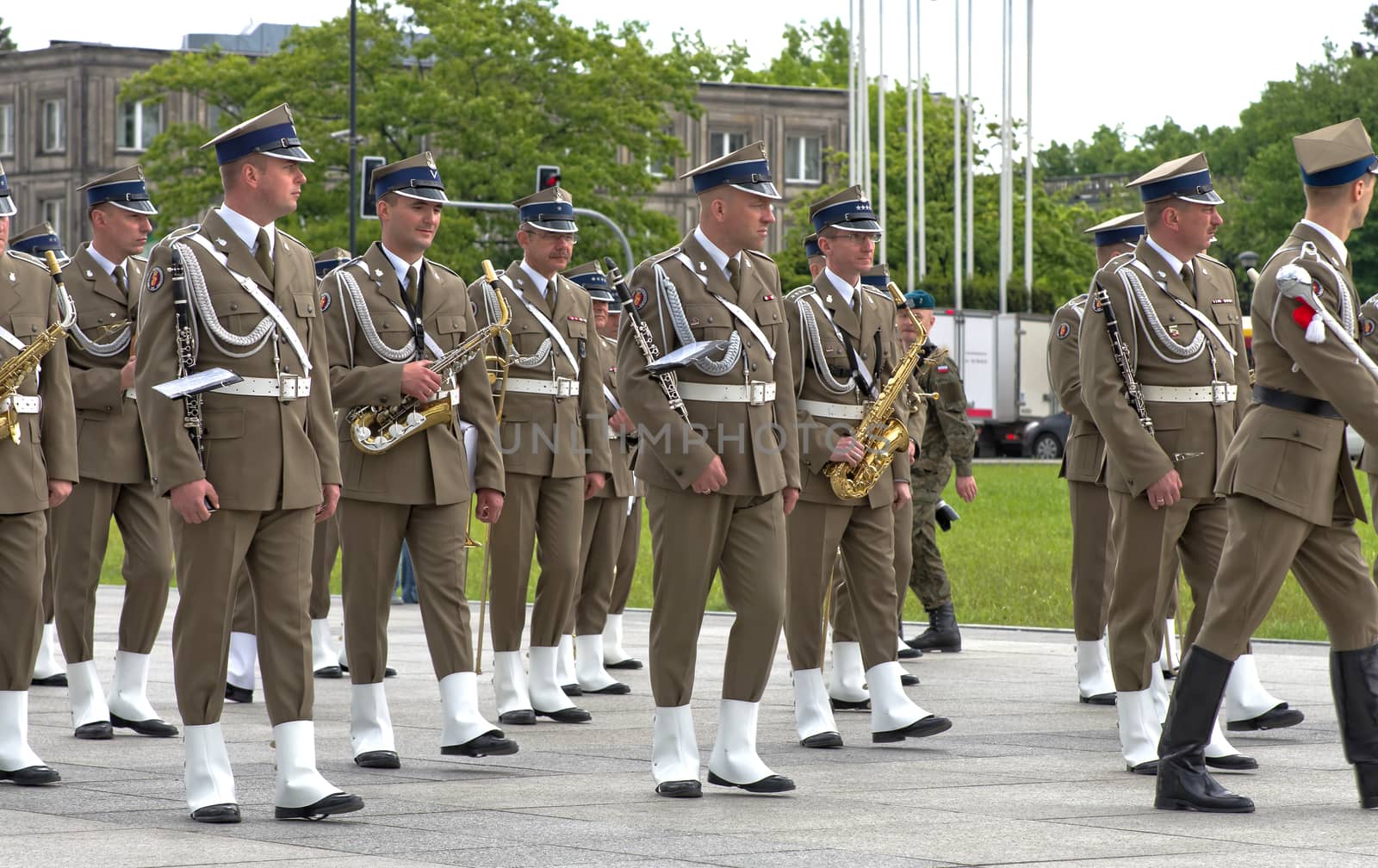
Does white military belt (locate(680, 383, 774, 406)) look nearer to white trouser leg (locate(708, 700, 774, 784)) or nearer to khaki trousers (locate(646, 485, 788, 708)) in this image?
khaki trousers (locate(646, 485, 788, 708))

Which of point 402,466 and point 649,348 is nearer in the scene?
point 649,348

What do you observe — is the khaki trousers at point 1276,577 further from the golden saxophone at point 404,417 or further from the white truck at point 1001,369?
the white truck at point 1001,369

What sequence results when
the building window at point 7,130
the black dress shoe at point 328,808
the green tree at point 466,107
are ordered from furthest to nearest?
the building window at point 7,130 < the green tree at point 466,107 < the black dress shoe at point 328,808

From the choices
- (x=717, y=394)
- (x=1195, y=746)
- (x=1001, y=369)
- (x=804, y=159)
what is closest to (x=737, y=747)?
(x=717, y=394)

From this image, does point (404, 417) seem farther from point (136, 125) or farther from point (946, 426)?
point (136, 125)

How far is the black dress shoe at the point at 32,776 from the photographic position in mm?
8664

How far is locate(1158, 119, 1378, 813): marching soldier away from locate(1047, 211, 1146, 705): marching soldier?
339 centimetres

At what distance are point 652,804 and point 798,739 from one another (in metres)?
2.14

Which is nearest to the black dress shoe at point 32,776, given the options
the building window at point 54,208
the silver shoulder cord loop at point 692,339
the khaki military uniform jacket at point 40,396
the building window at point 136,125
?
the khaki military uniform jacket at point 40,396

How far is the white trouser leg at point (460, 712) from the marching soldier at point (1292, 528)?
3067 millimetres

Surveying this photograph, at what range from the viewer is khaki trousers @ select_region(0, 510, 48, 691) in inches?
348

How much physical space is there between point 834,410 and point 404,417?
2.10 meters

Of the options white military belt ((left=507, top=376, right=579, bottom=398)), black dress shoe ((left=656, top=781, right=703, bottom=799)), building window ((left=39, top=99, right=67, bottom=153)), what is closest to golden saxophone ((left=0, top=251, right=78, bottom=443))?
white military belt ((left=507, top=376, right=579, bottom=398))

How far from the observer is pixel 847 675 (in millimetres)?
11719
